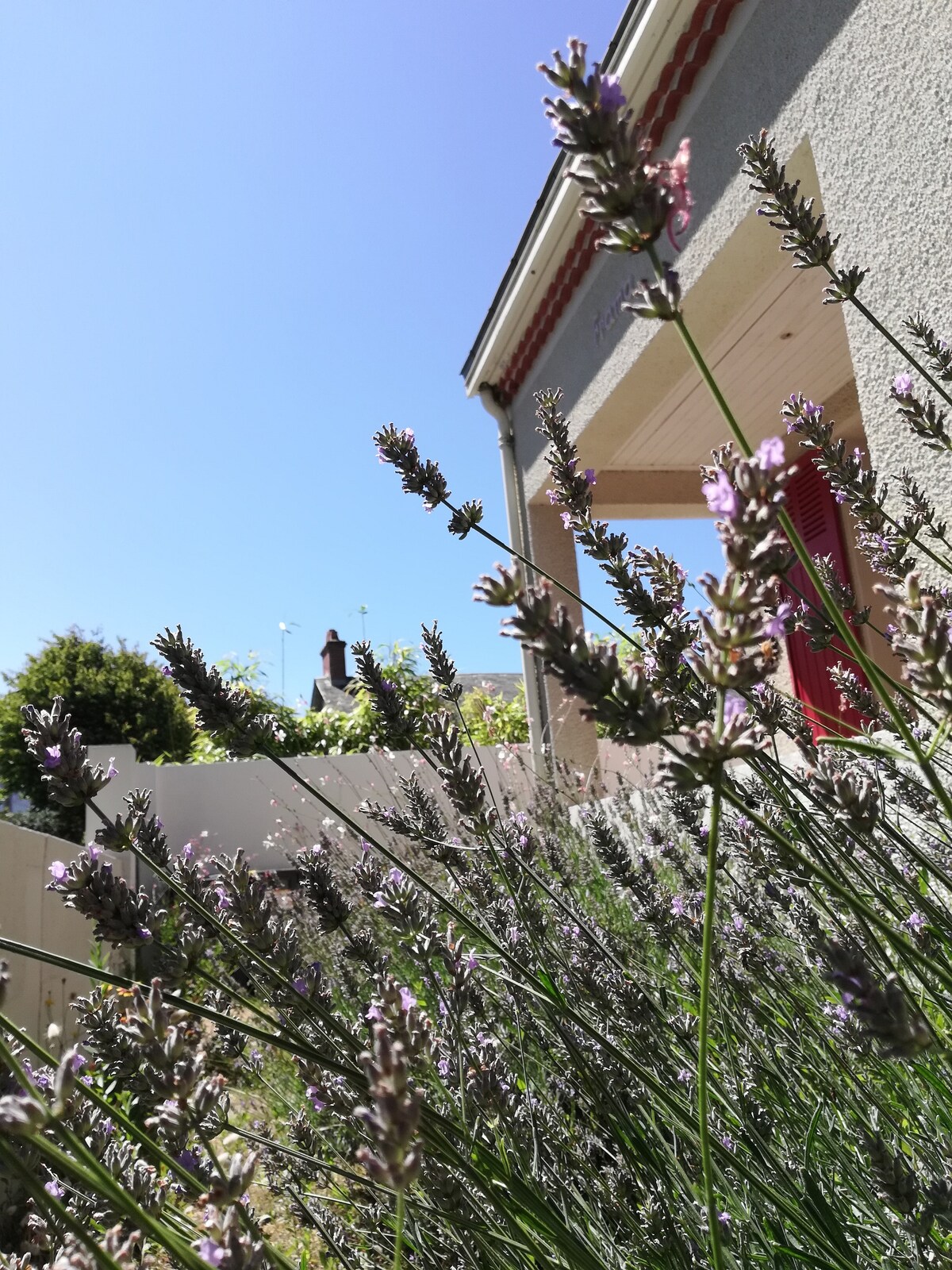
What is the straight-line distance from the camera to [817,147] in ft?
12.1

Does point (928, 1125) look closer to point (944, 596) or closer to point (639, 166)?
point (944, 596)

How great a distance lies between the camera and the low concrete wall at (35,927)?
12.8ft

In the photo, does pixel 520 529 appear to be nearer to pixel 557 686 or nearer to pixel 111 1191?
pixel 557 686

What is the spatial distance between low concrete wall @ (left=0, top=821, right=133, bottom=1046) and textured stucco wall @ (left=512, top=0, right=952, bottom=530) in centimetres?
399

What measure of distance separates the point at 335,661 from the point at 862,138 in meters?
23.7

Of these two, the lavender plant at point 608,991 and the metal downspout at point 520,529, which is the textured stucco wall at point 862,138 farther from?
the metal downspout at point 520,529

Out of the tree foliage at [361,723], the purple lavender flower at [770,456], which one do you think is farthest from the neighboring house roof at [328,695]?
the purple lavender flower at [770,456]

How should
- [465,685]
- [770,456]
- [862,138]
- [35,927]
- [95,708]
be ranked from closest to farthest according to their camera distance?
[770,456] < [862,138] < [35,927] < [95,708] < [465,685]

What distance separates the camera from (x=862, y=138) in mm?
3410

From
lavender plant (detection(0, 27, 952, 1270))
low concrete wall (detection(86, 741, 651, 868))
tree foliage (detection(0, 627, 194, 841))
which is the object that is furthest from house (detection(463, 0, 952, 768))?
tree foliage (detection(0, 627, 194, 841))

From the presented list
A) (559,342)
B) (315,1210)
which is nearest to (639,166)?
(315,1210)

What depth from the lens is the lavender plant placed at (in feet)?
2.45

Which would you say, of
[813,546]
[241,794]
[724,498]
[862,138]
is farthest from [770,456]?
[241,794]

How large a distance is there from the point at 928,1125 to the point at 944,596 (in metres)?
0.92
